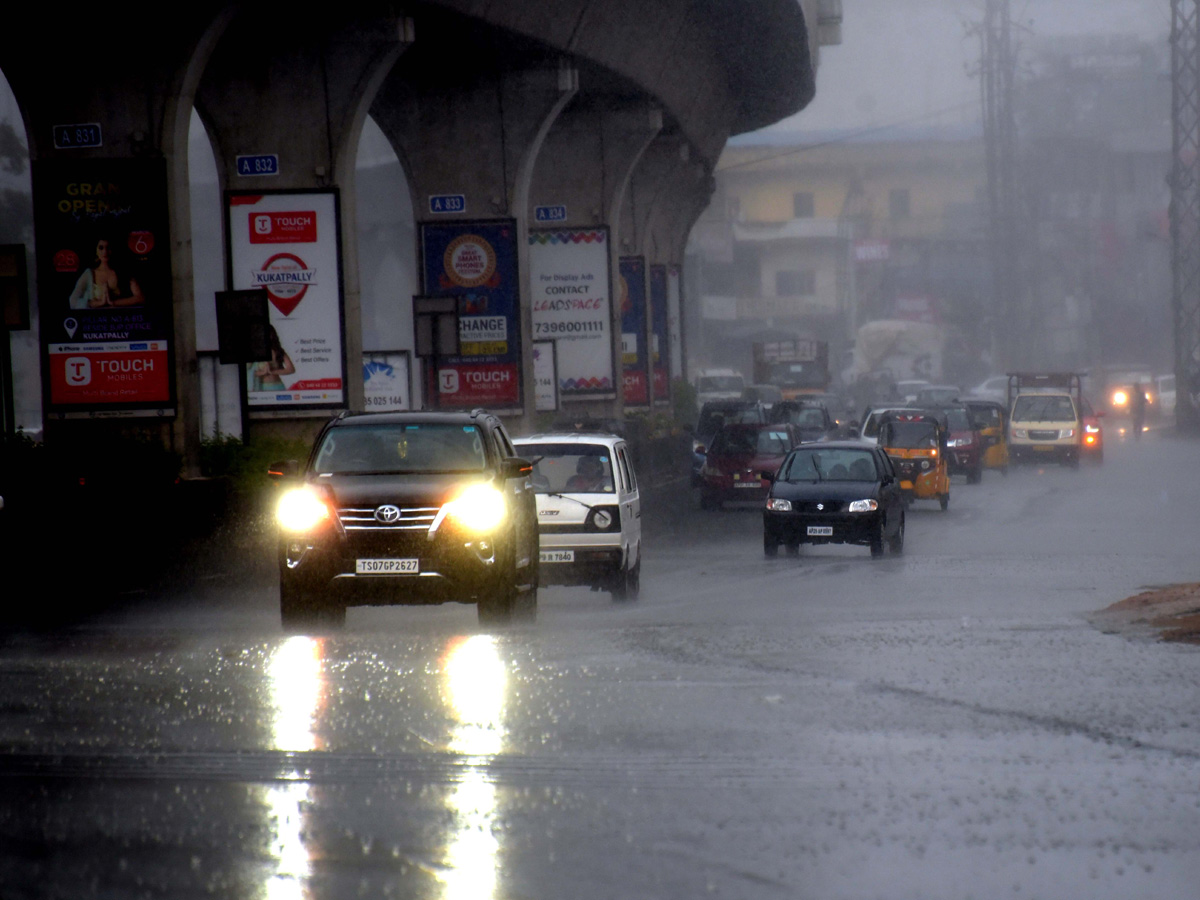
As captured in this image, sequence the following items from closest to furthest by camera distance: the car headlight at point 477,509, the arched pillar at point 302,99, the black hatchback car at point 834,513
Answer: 1. the car headlight at point 477,509
2. the black hatchback car at point 834,513
3. the arched pillar at point 302,99

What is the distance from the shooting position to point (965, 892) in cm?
643

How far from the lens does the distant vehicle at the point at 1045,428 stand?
51281 mm

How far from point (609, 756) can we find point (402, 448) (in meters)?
7.63

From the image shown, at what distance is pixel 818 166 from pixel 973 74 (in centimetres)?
3772

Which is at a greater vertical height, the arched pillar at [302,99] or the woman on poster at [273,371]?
the arched pillar at [302,99]

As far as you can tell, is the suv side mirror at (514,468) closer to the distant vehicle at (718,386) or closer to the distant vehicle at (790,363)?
the distant vehicle at (718,386)

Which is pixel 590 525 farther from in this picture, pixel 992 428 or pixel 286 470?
pixel 992 428

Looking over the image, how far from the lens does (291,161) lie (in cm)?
2958

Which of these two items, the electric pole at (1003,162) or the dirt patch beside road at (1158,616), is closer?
the dirt patch beside road at (1158,616)

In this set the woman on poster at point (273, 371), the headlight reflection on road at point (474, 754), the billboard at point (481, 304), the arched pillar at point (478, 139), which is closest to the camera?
the headlight reflection on road at point (474, 754)

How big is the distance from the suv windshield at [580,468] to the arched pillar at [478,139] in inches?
717

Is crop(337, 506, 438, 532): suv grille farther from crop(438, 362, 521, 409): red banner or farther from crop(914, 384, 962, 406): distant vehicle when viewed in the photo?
crop(914, 384, 962, 406): distant vehicle

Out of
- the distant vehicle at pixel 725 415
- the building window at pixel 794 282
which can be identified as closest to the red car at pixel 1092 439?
the distant vehicle at pixel 725 415

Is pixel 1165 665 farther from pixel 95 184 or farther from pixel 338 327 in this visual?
pixel 338 327
